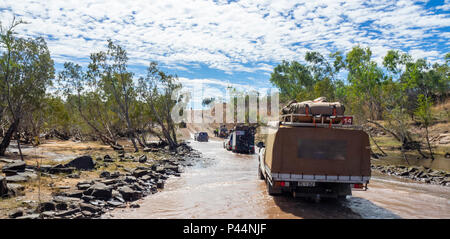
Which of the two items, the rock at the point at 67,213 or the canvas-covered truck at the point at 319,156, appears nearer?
the rock at the point at 67,213

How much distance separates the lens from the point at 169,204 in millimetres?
9992

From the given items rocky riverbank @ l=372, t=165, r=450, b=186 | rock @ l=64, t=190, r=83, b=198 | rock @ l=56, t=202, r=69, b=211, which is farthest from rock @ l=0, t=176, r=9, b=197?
rocky riverbank @ l=372, t=165, r=450, b=186

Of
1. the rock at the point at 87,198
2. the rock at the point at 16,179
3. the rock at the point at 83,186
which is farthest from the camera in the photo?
the rock at the point at 83,186

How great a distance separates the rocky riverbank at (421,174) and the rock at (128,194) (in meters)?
14.9

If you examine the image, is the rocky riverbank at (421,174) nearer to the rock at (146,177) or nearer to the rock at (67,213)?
the rock at (146,177)

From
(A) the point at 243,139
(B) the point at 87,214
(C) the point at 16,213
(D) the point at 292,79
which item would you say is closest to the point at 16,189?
(C) the point at 16,213

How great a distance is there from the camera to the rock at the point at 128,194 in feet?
33.9

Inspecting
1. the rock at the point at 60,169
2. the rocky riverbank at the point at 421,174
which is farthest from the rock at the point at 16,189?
the rocky riverbank at the point at 421,174

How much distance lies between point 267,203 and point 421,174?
1244 cm

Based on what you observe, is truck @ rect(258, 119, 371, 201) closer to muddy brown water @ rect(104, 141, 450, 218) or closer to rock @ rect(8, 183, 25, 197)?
muddy brown water @ rect(104, 141, 450, 218)

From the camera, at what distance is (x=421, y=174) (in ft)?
56.8

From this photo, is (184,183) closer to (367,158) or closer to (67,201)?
(67,201)

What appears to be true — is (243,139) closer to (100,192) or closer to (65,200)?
(100,192)

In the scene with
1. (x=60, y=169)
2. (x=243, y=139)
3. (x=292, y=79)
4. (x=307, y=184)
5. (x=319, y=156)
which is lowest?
(x=60, y=169)
